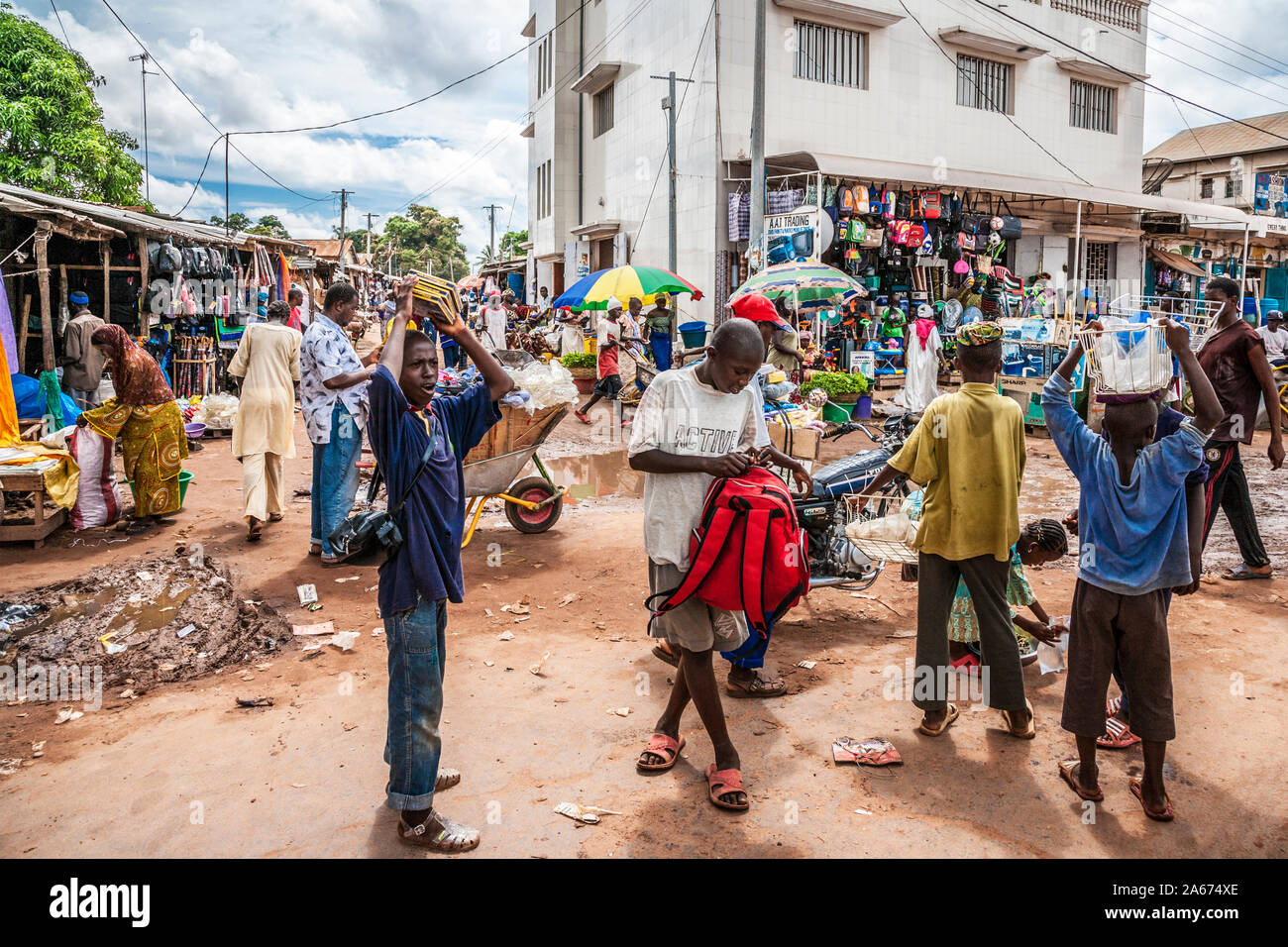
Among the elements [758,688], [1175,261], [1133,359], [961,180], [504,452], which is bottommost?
[758,688]

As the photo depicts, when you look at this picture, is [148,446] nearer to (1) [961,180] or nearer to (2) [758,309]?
(2) [758,309]

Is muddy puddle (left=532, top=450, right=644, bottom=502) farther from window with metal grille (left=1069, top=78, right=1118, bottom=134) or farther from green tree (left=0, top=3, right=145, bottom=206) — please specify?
window with metal grille (left=1069, top=78, right=1118, bottom=134)

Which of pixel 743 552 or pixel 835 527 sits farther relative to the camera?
pixel 835 527

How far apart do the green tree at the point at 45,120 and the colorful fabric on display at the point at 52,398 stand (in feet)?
42.1

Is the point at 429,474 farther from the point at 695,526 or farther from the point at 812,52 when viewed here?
the point at 812,52

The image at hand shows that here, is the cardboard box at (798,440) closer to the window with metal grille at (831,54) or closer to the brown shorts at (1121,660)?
the brown shorts at (1121,660)

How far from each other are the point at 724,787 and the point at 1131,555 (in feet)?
5.53

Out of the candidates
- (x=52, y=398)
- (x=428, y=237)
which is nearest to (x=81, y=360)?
(x=52, y=398)

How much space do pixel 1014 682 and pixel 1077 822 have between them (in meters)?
0.67

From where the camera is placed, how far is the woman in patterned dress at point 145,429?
7305 millimetres

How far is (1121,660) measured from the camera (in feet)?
10.8

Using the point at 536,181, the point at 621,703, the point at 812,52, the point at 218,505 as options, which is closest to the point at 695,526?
the point at 621,703

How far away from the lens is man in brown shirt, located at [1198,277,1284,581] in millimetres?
5438
